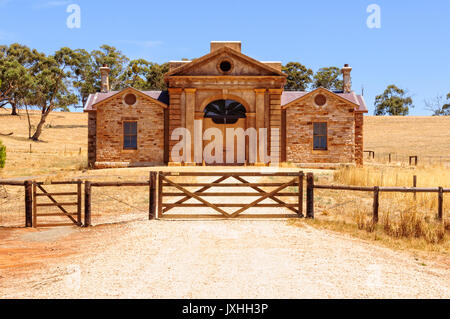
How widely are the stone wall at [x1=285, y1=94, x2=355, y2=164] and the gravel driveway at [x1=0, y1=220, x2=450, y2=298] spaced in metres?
16.2

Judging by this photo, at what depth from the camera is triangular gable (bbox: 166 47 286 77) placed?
78.8ft

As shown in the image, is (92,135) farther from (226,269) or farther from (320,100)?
(226,269)

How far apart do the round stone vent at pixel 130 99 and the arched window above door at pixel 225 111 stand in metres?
4.31

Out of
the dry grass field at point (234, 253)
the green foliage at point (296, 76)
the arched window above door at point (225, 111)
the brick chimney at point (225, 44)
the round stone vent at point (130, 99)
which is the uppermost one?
the green foliage at point (296, 76)

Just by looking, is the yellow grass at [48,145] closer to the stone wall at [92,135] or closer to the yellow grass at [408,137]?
the stone wall at [92,135]

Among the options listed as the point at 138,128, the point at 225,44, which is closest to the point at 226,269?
the point at 138,128

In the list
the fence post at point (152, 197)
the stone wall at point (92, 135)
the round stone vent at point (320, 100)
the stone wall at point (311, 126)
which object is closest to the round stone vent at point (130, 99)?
the stone wall at point (92, 135)

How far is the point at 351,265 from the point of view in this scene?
6.75 m

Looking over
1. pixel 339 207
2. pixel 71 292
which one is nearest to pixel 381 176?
pixel 339 207

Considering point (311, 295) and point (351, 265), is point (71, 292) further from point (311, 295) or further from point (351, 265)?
point (351, 265)

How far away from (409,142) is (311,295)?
5043cm

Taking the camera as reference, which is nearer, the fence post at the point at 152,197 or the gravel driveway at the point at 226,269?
the gravel driveway at the point at 226,269

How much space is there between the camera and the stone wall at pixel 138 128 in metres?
25.1

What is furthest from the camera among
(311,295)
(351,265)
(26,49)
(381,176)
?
(26,49)
